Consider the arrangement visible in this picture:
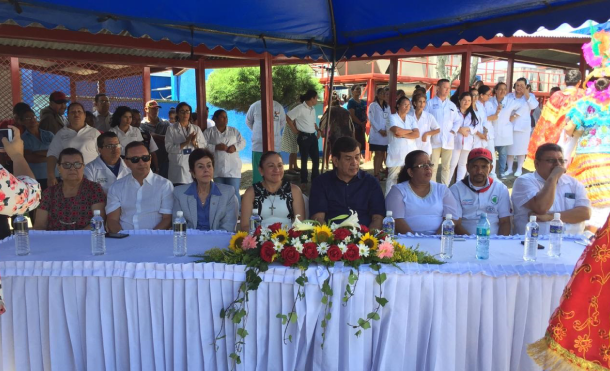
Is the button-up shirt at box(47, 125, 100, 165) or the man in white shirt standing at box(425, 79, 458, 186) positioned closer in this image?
the button-up shirt at box(47, 125, 100, 165)

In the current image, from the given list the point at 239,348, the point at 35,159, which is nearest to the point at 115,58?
the point at 35,159

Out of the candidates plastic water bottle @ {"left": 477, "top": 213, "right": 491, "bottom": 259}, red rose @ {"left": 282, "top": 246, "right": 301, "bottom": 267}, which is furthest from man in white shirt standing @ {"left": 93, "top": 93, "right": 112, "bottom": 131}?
plastic water bottle @ {"left": 477, "top": 213, "right": 491, "bottom": 259}

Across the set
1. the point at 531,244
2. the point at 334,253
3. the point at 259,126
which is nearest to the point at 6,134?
the point at 334,253

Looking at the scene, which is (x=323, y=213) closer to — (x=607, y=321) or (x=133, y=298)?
(x=133, y=298)

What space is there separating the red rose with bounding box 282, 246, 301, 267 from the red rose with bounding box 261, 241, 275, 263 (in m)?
0.06

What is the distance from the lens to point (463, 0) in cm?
353

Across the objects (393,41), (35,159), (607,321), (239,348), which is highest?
(393,41)

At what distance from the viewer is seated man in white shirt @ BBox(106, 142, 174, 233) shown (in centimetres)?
359

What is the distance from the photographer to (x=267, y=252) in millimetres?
2295

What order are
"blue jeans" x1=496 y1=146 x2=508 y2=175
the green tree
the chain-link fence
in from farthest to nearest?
1. the green tree
2. "blue jeans" x1=496 y1=146 x2=508 y2=175
3. the chain-link fence

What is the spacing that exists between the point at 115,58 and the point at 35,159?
7.72ft

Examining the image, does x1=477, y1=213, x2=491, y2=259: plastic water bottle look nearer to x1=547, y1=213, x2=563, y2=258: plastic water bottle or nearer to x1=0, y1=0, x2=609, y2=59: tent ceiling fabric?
x1=547, y1=213, x2=563, y2=258: plastic water bottle

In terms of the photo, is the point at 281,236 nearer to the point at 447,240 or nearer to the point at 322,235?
the point at 322,235

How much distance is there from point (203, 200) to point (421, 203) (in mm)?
1599
